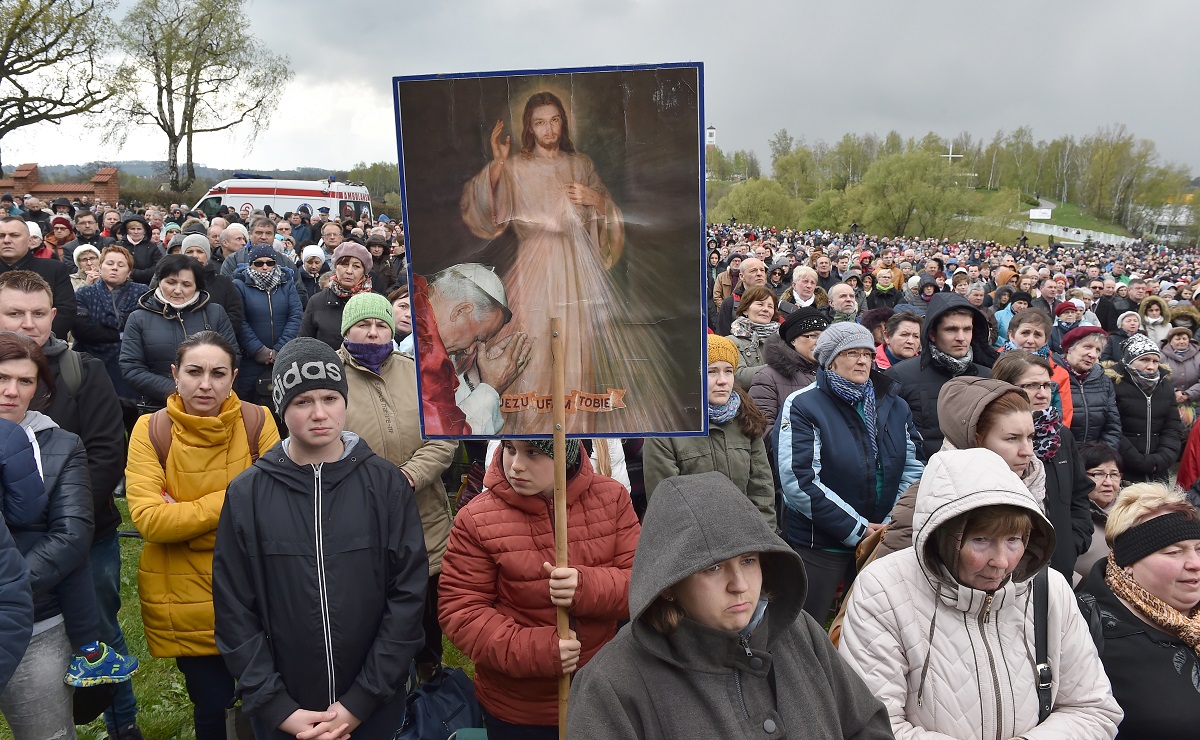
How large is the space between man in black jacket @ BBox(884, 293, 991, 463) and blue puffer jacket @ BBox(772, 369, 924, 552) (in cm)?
76

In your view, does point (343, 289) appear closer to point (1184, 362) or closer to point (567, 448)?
point (567, 448)

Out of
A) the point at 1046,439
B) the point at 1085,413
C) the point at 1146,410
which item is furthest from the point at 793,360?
the point at 1146,410

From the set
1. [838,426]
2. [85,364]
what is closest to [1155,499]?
[838,426]

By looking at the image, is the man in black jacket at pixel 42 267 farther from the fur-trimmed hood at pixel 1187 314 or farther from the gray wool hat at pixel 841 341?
the fur-trimmed hood at pixel 1187 314

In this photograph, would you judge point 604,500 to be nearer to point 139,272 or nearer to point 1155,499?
point 1155,499

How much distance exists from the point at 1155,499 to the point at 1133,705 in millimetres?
761

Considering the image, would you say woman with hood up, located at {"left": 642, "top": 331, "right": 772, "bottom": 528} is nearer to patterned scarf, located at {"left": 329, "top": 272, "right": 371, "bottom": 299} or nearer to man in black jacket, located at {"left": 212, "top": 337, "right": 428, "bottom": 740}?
man in black jacket, located at {"left": 212, "top": 337, "right": 428, "bottom": 740}

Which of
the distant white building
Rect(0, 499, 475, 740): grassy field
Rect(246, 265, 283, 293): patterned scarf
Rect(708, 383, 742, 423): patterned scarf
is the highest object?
the distant white building

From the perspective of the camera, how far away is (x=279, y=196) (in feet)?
76.2

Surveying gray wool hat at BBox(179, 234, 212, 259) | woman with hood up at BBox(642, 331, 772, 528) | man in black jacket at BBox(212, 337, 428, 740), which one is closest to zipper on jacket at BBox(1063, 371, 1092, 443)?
woman with hood up at BBox(642, 331, 772, 528)

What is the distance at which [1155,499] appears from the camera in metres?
2.96

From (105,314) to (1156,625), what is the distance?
7204 mm

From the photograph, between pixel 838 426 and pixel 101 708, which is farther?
A: pixel 838 426

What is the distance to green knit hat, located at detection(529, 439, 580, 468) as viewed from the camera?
2.72 m
